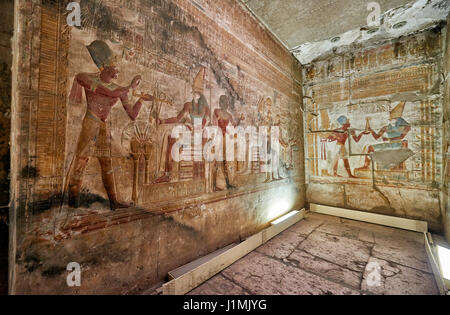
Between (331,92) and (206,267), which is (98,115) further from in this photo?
(331,92)

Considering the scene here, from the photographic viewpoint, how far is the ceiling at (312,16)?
10.3ft

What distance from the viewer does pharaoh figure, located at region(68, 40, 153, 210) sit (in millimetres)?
1488

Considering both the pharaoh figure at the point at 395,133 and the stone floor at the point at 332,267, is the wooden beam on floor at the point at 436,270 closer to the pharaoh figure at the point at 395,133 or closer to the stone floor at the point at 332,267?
the stone floor at the point at 332,267

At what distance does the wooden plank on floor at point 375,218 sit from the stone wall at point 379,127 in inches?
9.5

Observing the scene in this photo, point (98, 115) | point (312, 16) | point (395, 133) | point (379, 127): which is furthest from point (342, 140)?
point (98, 115)

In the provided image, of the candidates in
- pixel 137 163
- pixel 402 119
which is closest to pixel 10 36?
pixel 137 163

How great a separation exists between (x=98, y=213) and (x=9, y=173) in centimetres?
63

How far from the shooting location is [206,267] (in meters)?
2.06

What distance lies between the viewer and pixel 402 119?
13.1 feet

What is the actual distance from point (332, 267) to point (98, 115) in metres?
3.21

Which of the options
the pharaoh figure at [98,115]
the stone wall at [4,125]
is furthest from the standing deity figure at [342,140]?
the stone wall at [4,125]

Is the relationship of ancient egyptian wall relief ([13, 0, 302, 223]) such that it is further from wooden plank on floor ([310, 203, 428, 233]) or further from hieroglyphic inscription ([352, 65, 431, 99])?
hieroglyphic inscription ([352, 65, 431, 99])

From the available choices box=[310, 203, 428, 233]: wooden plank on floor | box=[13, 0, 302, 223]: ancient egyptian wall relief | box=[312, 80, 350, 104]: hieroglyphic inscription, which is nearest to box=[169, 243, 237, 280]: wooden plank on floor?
box=[13, 0, 302, 223]: ancient egyptian wall relief

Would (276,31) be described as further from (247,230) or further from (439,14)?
(247,230)
